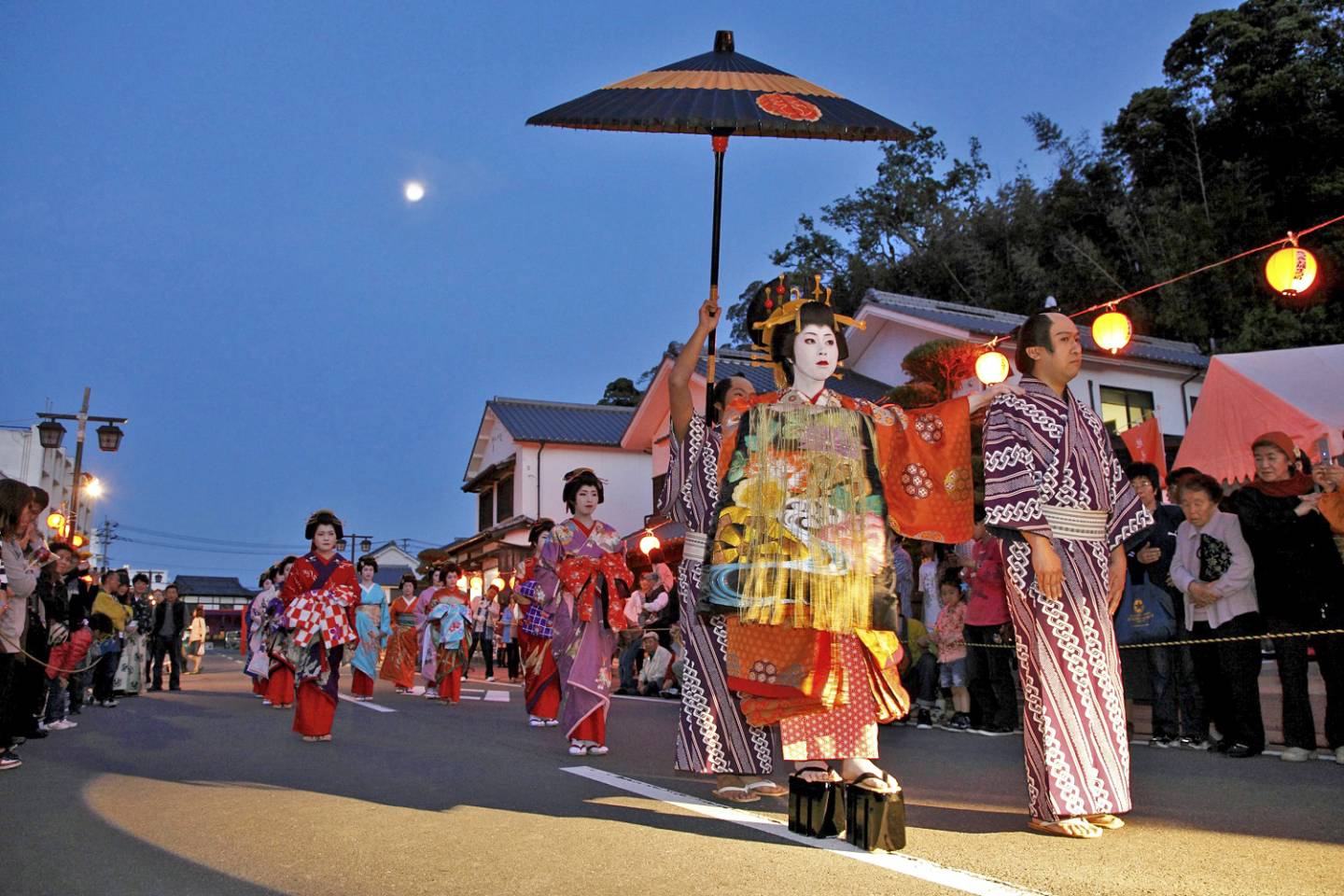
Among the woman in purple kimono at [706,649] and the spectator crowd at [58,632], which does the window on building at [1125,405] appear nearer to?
the spectator crowd at [58,632]

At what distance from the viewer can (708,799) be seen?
5312 mm

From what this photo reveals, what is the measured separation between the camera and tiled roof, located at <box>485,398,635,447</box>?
115ft

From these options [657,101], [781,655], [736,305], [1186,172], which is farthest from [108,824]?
[736,305]

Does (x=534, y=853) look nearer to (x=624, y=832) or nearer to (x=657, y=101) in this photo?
(x=624, y=832)

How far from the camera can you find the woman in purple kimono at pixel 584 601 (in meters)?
8.09

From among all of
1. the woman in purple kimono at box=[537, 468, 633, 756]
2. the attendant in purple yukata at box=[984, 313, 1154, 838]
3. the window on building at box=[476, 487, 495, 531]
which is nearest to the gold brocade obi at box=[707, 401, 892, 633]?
the attendant in purple yukata at box=[984, 313, 1154, 838]

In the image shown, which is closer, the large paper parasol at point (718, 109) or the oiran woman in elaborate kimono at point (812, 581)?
the oiran woman in elaborate kimono at point (812, 581)

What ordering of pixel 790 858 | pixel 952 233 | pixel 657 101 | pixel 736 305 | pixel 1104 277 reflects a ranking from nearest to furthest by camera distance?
pixel 790 858
pixel 657 101
pixel 1104 277
pixel 952 233
pixel 736 305

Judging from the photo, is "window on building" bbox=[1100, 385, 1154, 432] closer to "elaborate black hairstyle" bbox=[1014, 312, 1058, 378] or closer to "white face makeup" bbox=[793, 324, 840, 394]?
"elaborate black hairstyle" bbox=[1014, 312, 1058, 378]

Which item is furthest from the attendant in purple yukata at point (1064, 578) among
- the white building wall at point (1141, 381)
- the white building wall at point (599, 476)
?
the white building wall at point (599, 476)

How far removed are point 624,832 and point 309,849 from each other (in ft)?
3.86

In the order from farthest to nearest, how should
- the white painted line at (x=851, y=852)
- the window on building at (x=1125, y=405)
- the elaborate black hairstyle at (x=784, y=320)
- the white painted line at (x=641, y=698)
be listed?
the window on building at (x=1125, y=405)
the white painted line at (x=641, y=698)
the elaborate black hairstyle at (x=784, y=320)
the white painted line at (x=851, y=852)

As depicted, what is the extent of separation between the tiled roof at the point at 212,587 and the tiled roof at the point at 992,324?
99061 mm

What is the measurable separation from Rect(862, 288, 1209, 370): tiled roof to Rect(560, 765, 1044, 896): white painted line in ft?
57.6
